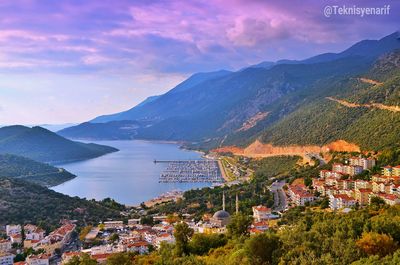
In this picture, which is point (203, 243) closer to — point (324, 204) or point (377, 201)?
point (377, 201)

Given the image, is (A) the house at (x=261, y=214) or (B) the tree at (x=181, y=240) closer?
(B) the tree at (x=181, y=240)

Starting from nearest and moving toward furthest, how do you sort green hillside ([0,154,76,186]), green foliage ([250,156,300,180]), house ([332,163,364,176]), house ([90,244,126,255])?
house ([90,244,126,255])
house ([332,163,364,176])
green foliage ([250,156,300,180])
green hillside ([0,154,76,186])

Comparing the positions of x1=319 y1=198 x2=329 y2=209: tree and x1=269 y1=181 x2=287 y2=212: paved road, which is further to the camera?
x1=269 y1=181 x2=287 y2=212: paved road

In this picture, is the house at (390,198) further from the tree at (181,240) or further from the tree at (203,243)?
the tree at (181,240)

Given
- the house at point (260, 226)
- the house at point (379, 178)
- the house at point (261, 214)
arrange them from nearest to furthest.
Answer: the house at point (260, 226), the house at point (261, 214), the house at point (379, 178)

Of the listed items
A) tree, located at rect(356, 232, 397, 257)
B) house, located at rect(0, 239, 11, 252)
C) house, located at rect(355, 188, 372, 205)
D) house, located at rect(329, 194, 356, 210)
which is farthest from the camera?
house, located at rect(0, 239, 11, 252)

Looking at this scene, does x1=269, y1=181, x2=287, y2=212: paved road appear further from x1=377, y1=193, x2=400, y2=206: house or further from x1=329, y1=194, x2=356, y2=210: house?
x1=377, y1=193, x2=400, y2=206: house

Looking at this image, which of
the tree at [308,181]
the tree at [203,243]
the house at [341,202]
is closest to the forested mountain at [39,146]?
the tree at [308,181]

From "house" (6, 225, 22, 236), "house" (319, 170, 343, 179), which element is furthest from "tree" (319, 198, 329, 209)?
"house" (6, 225, 22, 236)
